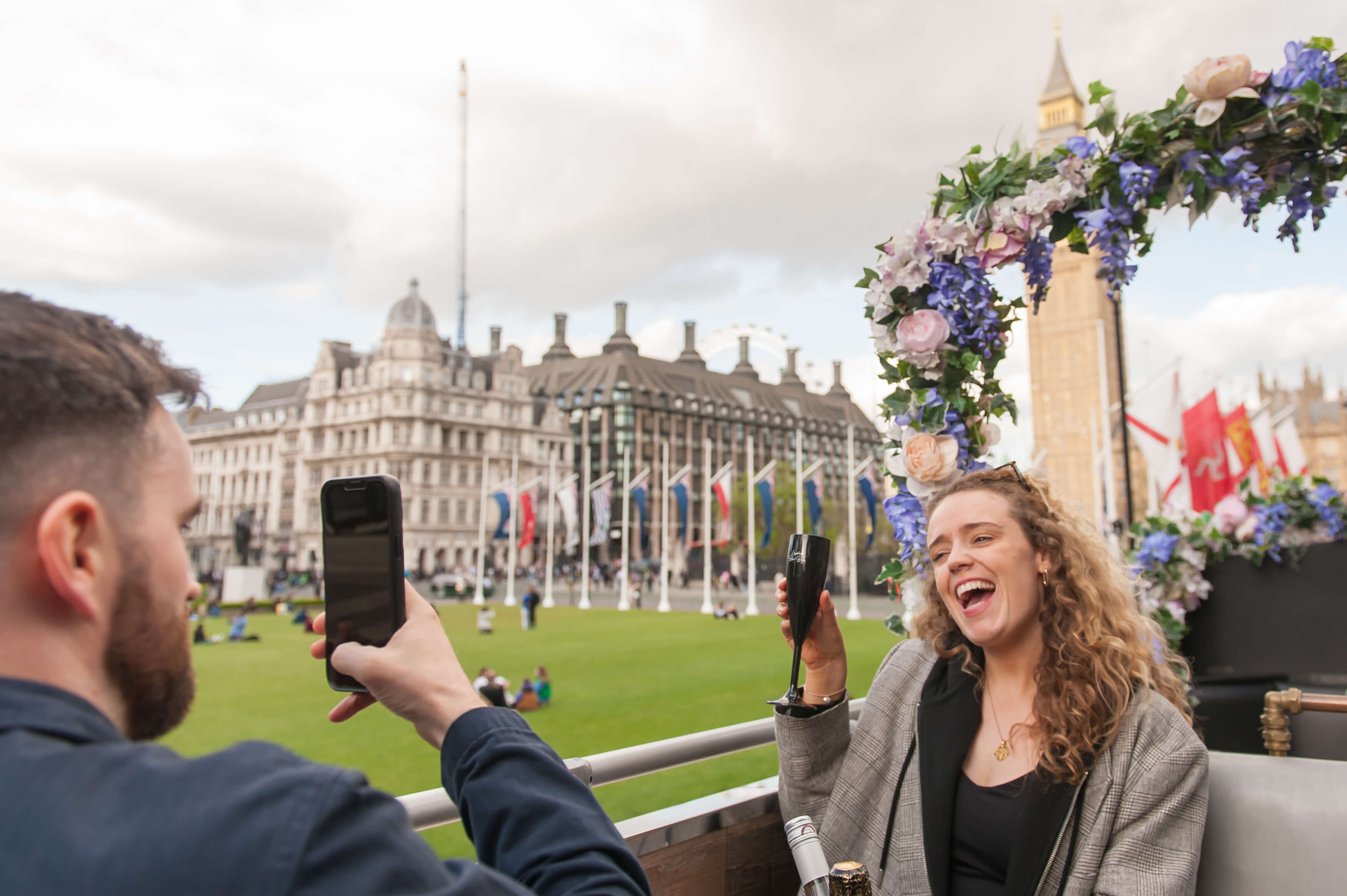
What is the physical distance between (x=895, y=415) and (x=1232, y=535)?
3.14 meters

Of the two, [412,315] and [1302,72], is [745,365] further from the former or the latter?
[1302,72]

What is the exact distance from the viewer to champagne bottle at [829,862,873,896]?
1.61 m

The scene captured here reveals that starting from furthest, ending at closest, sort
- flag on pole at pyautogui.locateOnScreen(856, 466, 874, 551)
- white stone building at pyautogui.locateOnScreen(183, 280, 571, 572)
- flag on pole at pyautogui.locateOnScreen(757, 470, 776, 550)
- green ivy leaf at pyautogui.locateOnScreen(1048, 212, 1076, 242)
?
white stone building at pyautogui.locateOnScreen(183, 280, 571, 572)
flag on pole at pyautogui.locateOnScreen(757, 470, 776, 550)
flag on pole at pyautogui.locateOnScreen(856, 466, 874, 551)
green ivy leaf at pyautogui.locateOnScreen(1048, 212, 1076, 242)

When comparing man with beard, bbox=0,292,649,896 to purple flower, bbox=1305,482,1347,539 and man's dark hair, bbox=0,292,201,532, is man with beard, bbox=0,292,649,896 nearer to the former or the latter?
man's dark hair, bbox=0,292,201,532

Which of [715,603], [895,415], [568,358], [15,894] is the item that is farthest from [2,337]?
[568,358]

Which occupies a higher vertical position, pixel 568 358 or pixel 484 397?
pixel 568 358

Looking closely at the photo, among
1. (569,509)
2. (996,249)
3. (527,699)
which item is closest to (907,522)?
(996,249)

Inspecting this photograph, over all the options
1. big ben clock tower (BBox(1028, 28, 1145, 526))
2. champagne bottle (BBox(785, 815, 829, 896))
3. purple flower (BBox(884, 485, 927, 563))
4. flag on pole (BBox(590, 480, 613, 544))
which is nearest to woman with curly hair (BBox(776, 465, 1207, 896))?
champagne bottle (BBox(785, 815, 829, 896))

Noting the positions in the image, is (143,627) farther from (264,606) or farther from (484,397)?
(484,397)

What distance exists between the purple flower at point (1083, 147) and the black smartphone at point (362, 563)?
3.22 metres

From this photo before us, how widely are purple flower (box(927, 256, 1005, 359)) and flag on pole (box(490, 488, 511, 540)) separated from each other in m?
29.9

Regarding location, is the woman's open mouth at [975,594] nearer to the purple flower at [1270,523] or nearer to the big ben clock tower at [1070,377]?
the purple flower at [1270,523]

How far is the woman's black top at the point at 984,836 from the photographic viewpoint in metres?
2.30

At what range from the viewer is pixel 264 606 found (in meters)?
37.5
